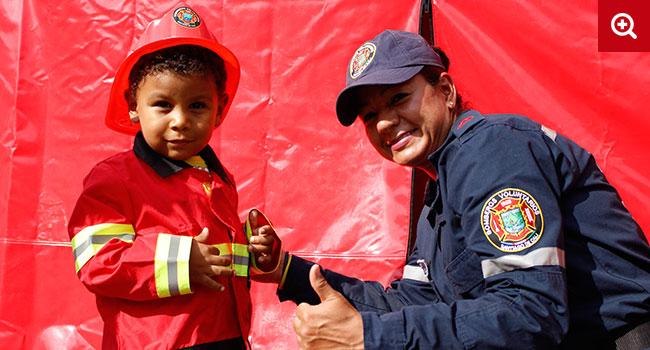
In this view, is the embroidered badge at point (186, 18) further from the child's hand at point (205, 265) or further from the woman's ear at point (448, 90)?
the woman's ear at point (448, 90)

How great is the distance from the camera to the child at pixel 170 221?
132cm

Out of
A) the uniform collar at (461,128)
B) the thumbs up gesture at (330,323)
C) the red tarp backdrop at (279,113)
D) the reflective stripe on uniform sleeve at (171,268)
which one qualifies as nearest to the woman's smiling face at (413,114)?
the uniform collar at (461,128)

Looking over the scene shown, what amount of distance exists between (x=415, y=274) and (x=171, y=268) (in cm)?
94

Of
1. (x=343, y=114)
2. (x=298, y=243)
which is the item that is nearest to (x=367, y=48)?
(x=343, y=114)

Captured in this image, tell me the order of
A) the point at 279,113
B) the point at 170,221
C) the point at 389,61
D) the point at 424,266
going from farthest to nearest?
the point at 279,113 < the point at 424,266 < the point at 389,61 < the point at 170,221

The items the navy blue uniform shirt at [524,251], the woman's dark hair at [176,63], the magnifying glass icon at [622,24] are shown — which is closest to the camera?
A: the navy blue uniform shirt at [524,251]

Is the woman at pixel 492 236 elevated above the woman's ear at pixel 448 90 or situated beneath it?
situated beneath

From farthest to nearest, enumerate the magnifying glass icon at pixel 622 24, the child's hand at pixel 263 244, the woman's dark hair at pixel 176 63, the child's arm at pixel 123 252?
1. the magnifying glass icon at pixel 622 24
2. the child's hand at pixel 263 244
3. the woman's dark hair at pixel 176 63
4. the child's arm at pixel 123 252

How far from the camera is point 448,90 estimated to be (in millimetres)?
1626

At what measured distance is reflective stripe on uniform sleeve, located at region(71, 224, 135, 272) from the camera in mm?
1337

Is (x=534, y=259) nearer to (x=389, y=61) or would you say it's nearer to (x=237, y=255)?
(x=389, y=61)

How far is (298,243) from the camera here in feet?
8.34

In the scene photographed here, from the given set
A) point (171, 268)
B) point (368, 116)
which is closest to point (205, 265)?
point (171, 268)

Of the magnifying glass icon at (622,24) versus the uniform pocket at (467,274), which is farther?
the magnifying glass icon at (622,24)
